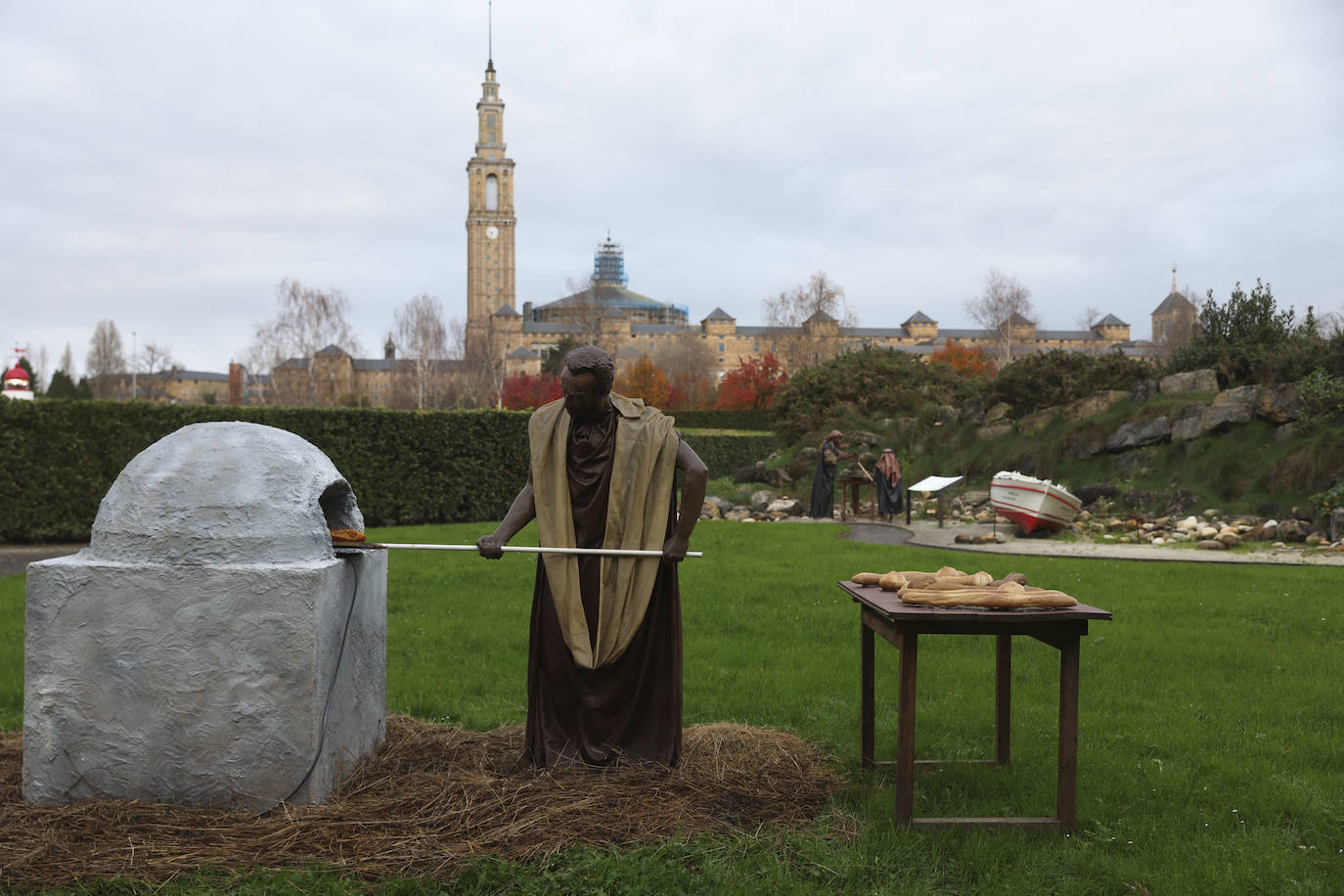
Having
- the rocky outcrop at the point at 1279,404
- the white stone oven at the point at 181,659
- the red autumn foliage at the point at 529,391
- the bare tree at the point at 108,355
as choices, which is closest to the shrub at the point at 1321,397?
the rocky outcrop at the point at 1279,404

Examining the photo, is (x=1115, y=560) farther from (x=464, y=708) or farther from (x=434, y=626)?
(x=464, y=708)

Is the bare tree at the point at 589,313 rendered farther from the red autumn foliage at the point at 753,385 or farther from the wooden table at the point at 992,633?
the wooden table at the point at 992,633

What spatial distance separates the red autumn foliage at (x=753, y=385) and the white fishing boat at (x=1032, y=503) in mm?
29722

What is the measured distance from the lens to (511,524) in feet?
14.5

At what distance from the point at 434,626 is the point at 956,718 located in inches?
163

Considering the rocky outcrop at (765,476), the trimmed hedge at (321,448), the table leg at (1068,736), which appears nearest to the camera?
the table leg at (1068,736)

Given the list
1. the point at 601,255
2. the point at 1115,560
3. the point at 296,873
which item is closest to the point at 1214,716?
the point at 296,873

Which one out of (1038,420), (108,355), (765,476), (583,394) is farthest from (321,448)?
(108,355)

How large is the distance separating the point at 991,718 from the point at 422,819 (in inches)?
125

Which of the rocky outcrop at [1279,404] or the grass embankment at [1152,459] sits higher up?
the rocky outcrop at [1279,404]

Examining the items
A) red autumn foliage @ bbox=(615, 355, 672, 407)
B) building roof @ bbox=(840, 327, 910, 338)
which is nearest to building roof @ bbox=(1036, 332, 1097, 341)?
building roof @ bbox=(840, 327, 910, 338)

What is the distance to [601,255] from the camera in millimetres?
144875

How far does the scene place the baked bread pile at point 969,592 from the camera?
3.67m

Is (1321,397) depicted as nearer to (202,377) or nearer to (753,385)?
(753,385)
